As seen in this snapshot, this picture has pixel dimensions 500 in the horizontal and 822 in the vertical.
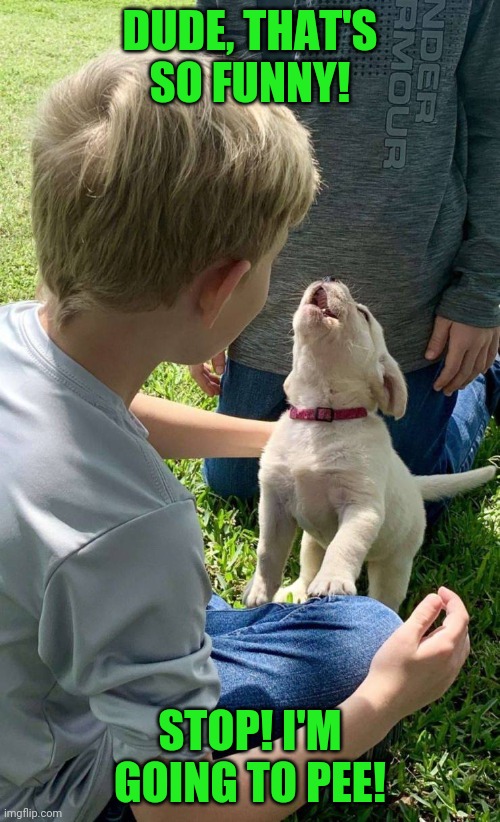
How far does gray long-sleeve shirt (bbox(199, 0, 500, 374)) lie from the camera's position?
200cm

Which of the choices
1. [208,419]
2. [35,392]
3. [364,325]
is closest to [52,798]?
[35,392]

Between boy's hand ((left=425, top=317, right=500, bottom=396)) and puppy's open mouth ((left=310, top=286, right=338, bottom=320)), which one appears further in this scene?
boy's hand ((left=425, top=317, right=500, bottom=396))

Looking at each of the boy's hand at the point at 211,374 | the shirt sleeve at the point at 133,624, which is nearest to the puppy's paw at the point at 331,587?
the shirt sleeve at the point at 133,624

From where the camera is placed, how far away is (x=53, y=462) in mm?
964

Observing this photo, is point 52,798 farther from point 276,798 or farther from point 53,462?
point 53,462

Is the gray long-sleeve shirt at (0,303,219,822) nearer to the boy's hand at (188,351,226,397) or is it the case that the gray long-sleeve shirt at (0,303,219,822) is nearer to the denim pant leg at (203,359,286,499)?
the denim pant leg at (203,359,286,499)

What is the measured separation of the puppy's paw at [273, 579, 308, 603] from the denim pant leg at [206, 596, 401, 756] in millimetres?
435

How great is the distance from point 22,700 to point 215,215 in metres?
0.71

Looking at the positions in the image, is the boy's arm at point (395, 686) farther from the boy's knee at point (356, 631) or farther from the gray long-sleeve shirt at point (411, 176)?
the gray long-sleeve shirt at point (411, 176)

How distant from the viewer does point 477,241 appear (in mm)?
2162

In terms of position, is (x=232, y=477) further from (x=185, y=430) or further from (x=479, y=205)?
(x=479, y=205)

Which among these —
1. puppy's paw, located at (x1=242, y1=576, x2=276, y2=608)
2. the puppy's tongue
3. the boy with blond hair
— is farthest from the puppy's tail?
the boy with blond hair

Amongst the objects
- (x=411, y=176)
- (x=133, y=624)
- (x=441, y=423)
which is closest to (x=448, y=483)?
(x=441, y=423)

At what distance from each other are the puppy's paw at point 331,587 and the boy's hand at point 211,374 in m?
1.06
